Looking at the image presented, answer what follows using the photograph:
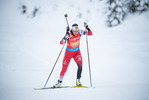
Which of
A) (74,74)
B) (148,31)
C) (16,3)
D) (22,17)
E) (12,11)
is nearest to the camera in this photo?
(74,74)

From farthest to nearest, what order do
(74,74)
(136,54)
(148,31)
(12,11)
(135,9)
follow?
1. (12,11)
2. (135,9)
3. (148,31)
4. (136,54)
5. (74,74)

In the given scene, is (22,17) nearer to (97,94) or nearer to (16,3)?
(16,3)

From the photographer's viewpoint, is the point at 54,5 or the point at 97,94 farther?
the point at 54,5

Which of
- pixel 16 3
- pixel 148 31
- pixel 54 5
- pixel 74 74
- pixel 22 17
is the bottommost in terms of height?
pixel 74 74

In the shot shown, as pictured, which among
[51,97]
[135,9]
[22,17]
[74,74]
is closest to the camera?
[51,97]

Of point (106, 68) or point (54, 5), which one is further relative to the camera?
point (54, 5)

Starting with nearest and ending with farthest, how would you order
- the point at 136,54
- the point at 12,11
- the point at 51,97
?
the point at 51,97
the point at 136,54
the point at 12,11

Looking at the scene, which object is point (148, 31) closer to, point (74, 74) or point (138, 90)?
point (74, 74)

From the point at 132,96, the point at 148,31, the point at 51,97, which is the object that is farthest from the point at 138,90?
the point at 148,31

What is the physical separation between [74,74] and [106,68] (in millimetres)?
1792

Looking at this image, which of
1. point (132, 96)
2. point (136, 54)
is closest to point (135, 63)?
point (136, 54)

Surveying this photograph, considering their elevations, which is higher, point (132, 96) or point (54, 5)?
point (54, 5)

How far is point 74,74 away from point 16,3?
39136 millimetres

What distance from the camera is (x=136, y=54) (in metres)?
9.82
